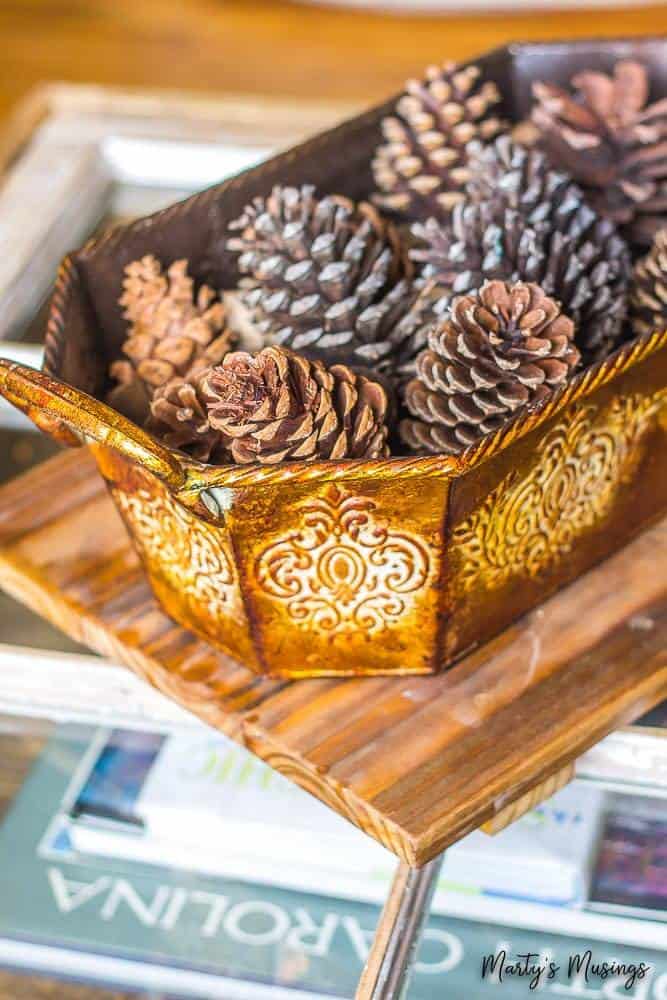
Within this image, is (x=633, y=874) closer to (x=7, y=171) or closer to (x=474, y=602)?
(x=474, y=602)

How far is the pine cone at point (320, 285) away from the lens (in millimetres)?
520

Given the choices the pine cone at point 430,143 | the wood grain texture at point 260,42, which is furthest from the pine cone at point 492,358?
the wood grain texture at point 260,42

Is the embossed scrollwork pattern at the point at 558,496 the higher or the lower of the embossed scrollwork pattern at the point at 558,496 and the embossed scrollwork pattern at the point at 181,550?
the higher

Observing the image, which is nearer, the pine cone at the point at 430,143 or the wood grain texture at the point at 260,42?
the pine cone at the point at 430,143

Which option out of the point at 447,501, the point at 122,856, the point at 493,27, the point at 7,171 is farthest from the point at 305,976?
the point at 493,27

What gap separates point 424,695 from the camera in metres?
0.51

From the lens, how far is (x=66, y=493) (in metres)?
0.62

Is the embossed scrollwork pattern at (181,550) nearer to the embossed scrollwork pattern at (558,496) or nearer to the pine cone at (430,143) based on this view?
the embossed scrollwork pattern at (558,496)

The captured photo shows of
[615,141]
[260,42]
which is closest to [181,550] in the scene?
[615,141]

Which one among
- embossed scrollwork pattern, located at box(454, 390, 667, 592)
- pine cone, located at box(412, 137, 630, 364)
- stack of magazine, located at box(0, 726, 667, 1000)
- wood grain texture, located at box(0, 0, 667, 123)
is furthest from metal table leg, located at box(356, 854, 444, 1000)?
wood grain texture, located at box(0, 0, 667, 123)

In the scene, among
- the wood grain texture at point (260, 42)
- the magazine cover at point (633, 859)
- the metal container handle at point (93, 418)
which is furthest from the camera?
the wood grain texture at point (260, 42)

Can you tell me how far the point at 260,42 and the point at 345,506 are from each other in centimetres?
131

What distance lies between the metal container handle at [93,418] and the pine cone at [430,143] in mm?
245

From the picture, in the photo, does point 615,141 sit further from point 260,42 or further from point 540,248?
point 260,42
